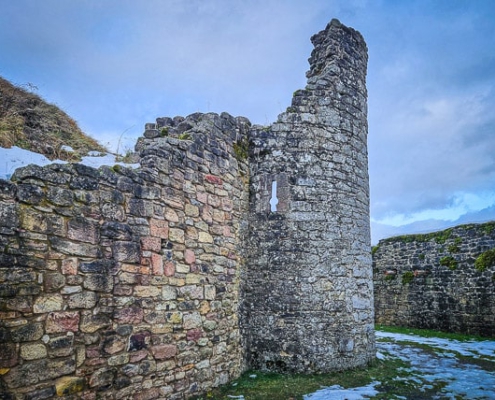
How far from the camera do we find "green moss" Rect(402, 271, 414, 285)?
1448 centimetres

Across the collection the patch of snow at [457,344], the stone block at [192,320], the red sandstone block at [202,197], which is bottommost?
the patch of snow at [457,344]

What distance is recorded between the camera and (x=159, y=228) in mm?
5285

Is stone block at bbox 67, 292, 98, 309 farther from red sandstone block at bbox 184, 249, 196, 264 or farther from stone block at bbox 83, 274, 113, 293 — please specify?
red sandstone block at bbox 184, 249, 196, 264

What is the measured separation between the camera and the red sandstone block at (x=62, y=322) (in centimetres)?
388

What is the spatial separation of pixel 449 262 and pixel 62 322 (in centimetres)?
1301

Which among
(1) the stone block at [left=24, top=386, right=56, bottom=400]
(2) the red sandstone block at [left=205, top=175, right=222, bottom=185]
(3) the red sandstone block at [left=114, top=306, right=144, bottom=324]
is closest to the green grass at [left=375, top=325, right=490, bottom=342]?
(2) the red sandstone block at [left=205, top=175, right=222, bottom=185]

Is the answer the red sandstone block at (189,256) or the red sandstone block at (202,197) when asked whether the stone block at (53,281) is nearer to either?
the red sandstone block at (189,256)

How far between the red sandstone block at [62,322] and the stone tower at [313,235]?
11.4ft

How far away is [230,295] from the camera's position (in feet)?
21.7

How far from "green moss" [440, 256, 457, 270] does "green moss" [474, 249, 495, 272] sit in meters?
0.74

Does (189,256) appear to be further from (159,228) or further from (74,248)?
(74,248)

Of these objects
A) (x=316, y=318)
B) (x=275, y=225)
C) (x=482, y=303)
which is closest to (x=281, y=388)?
(x=316, y=318)

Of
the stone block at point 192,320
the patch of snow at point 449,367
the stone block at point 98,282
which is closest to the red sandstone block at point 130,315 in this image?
the stone block at point 98,282

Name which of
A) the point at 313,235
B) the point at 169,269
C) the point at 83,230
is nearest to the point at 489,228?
the point at 313,235
